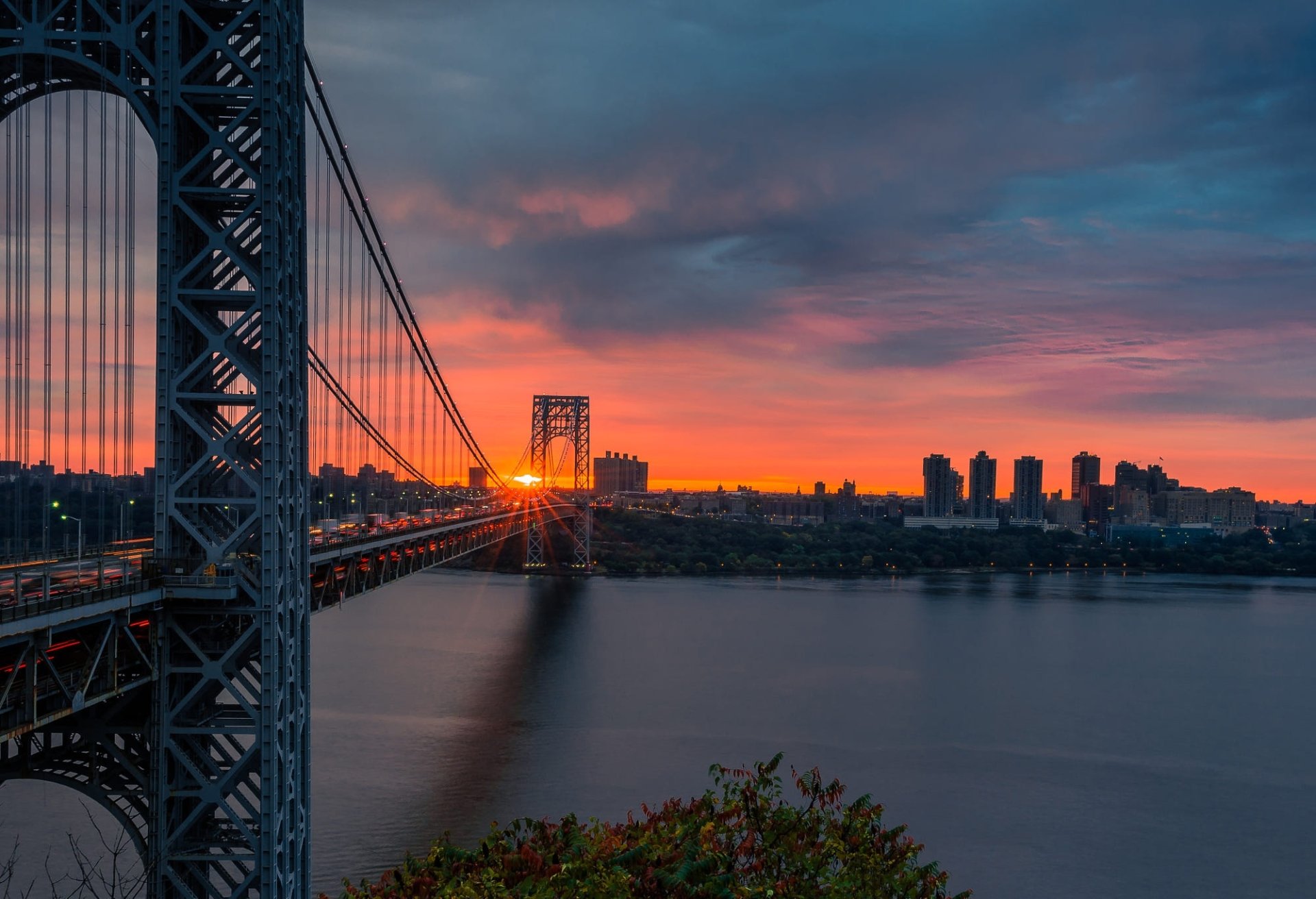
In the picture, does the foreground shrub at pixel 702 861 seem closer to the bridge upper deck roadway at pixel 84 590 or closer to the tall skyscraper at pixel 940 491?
the bridge upper deck roadway at pixel 84 590

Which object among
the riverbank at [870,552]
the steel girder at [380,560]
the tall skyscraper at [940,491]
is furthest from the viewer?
the tall skyscraper at [940,491]

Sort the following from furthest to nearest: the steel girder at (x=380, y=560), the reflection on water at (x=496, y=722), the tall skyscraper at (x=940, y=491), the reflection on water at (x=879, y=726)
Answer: the tall skyscraper at (x=940, y=491)
the reflection on water at (x=496, y=722)
the reflection on water at (x=879, y=726)
the steel girder at (x=380, y=560)

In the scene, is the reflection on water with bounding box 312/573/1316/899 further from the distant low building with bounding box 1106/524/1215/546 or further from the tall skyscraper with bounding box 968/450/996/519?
the tall skyscraper with bounding box 968/450/996/519

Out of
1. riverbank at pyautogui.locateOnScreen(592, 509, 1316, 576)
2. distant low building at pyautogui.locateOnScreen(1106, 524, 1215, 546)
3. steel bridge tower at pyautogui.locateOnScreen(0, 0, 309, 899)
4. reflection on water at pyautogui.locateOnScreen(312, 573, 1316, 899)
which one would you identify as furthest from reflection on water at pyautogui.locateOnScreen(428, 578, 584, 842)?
distant low building at pyautogui.locateOnScreen(1106, 524, 1215, 546)

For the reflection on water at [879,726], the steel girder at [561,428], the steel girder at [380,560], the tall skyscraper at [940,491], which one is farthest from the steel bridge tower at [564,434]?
the tall skyscraper at [940,491]

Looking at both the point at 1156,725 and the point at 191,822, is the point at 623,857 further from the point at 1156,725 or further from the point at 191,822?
the point at 1156,725

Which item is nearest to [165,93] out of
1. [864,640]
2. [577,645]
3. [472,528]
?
[472,528]
